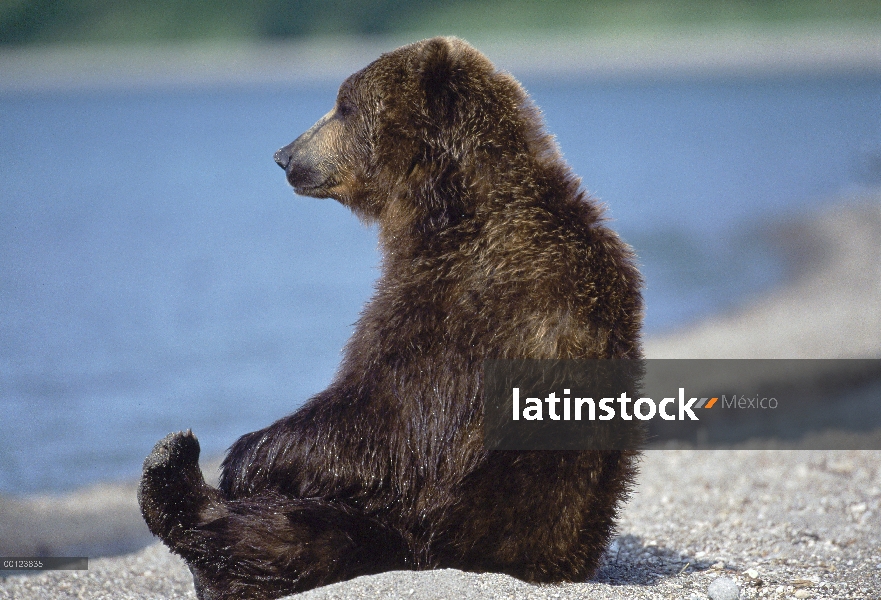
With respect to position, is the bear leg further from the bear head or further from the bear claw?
the bear head

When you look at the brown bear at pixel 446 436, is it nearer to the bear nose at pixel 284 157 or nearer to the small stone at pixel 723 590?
the small stone at pixel 723 590

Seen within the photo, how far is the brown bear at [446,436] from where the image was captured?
358cm

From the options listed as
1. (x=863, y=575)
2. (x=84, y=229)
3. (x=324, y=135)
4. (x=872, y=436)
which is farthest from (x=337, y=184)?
(x=84, y=229)

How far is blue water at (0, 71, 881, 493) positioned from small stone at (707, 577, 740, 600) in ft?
5.14

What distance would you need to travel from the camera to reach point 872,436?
25.4 feet

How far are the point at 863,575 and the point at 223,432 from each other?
608 cm

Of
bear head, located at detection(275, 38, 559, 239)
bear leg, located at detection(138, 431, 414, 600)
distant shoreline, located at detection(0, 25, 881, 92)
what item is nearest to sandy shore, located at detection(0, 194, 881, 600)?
bear leg, located at detection(138, 431, 414, 600)

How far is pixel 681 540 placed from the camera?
5352 mm

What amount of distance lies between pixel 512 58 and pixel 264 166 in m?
17.9

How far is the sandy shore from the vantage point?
378cm

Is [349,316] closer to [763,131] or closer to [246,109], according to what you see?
[763,131]

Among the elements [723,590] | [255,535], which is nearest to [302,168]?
[255,535]

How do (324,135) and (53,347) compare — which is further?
(53,347)

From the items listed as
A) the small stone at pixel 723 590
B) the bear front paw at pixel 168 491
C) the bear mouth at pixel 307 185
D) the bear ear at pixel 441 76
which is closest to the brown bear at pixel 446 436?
the bear front paw at pixel 168 491
